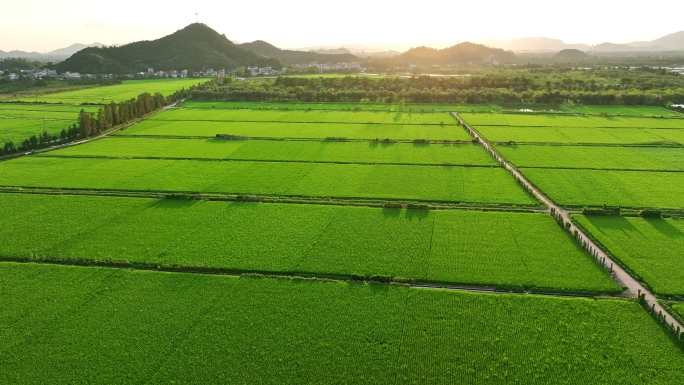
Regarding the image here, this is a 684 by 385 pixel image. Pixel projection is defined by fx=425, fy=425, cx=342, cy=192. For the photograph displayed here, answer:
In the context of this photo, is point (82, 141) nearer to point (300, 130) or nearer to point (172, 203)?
point (300, 130)

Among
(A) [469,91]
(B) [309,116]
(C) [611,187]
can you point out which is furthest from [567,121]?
(B) [309,116]

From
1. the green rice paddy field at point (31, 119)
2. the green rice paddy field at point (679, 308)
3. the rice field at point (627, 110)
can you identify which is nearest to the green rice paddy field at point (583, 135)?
the rice field at point (627, 110)

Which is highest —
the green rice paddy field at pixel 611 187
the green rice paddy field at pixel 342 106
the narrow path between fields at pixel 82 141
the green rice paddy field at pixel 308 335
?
the green rice paddy field at pixel 342 106

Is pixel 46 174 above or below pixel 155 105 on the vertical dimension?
below

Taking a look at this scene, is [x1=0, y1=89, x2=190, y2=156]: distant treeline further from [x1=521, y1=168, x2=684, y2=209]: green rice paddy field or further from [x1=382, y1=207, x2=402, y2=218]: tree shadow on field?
[x1=521, y1=168, x2=684, y2=209]: green rice paddy field

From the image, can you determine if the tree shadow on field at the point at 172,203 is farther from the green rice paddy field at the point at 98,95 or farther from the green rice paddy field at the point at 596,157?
the green rice paddy field at the point at 98,95

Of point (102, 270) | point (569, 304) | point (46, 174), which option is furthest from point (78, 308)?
point (46, 174)

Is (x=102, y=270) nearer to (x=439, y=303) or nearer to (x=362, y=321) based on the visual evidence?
(x=362, y=321)
